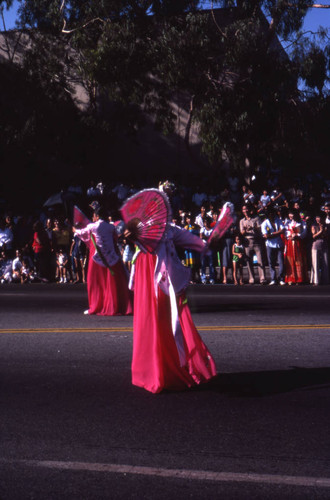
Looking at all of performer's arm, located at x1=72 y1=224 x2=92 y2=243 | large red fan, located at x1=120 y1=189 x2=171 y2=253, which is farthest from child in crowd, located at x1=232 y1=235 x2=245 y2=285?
large red fan, located at x1=120 y1=189 x2=171 y2=253

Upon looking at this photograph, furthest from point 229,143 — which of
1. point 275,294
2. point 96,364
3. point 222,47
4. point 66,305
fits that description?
point 96,364

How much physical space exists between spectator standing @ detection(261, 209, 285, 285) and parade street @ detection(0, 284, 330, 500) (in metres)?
9.26

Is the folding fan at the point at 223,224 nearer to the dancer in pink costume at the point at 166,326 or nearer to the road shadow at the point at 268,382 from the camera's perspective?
the dancer in pink costume at the point at 166,326

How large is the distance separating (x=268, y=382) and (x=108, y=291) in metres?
6.26

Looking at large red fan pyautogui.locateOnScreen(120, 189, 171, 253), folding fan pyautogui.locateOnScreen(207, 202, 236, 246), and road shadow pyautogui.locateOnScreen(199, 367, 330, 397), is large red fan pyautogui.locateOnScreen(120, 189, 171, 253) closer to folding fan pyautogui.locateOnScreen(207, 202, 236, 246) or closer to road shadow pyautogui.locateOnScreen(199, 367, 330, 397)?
folding fan pyautogui.locateOnScreen(207, 202, 236, 246)

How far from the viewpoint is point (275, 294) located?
1689 cm

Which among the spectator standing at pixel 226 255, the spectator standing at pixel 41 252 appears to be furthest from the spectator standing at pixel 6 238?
the spectator standing at pixel 226 255

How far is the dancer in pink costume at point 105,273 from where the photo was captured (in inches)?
526

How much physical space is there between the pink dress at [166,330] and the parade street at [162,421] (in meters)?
0.17

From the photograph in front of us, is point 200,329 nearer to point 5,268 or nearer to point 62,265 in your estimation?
point 62,265

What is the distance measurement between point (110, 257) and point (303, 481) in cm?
893

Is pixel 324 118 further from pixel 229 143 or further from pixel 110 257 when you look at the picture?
pixel 110 257

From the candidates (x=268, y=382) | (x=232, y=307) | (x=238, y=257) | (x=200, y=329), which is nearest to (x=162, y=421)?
(x=268, y=382)

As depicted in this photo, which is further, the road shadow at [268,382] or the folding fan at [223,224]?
the folding fan at [223,224]
